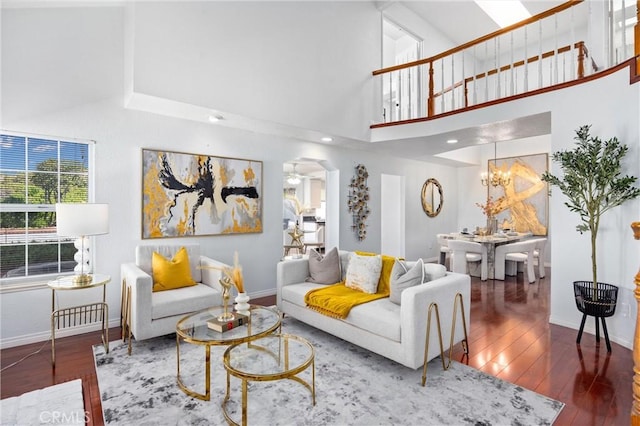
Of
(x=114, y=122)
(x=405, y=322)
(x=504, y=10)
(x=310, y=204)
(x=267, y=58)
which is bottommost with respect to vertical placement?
(x=405, y=322)

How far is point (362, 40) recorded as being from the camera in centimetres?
527

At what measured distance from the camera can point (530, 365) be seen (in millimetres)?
2771

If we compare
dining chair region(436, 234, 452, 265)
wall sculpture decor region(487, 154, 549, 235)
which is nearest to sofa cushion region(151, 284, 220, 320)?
dining chair region(436, 234, 452, 265)

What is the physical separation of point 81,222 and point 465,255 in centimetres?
559

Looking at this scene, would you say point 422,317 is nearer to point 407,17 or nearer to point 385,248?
point 385,248

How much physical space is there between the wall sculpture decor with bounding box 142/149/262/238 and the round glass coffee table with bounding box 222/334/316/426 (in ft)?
7.35

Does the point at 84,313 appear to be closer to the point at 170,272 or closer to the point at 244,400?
the point at 170,272

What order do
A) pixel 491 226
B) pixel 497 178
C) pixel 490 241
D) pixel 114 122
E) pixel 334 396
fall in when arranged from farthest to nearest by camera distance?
1. pixel 497 178
2. pixel 491 226
3. pixel 490 241
4. pixel 114 122
5. pixel 334 396

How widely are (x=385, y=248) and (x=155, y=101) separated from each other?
565cm

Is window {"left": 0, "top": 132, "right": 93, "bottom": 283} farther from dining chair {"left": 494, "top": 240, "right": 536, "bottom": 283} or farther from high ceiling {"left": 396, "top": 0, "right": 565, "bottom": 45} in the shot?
dining chair {"left": 494, "top": 240, "right": 536, "bottom": 283}

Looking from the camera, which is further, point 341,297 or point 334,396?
point 341,297

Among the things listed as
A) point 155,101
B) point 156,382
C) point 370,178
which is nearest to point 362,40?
point 370,178

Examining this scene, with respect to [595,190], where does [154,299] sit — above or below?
below

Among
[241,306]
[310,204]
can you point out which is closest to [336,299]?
[241,306]
